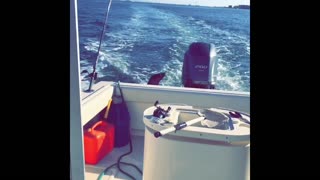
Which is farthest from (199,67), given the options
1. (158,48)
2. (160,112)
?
(158,48)

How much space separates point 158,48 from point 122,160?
3966mm

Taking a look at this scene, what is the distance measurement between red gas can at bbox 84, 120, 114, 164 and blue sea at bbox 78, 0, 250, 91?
0.45 meters

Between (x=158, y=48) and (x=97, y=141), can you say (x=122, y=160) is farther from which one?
(x=158, y=48)

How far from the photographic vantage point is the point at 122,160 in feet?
6.04

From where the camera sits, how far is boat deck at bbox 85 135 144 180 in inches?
65.5

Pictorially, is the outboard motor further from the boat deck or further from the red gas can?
the red gas can

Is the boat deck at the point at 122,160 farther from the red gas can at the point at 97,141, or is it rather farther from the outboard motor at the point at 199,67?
the outboard motor at the point at 199,67

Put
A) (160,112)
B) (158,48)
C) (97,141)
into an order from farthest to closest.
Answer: (158,48) < (97,141) < (160,112)

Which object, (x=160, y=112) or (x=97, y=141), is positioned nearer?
→ (x=160, y=112)

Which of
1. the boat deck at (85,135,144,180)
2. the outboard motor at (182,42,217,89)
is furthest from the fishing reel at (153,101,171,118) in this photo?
the outboard motor at (182,42,217,89)
